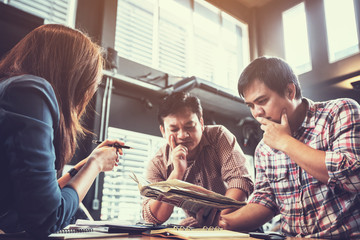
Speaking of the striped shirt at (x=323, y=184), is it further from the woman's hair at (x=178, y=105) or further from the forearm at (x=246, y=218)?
the woman's hair at (x=178, y=105)

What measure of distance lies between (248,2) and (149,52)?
263 cm

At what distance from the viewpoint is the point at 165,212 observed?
1.47 m

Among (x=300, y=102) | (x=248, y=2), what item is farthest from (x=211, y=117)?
(x=300, y=102)

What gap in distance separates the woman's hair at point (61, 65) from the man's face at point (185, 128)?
29.0 inches

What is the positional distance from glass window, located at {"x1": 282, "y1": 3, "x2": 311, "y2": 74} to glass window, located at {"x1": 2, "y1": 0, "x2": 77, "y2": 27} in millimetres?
3440

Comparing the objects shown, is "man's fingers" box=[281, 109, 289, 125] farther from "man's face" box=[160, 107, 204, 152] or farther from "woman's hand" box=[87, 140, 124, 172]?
"woman's hand" box=[87, 140, 124, 172]

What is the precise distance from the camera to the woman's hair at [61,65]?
3.15ft

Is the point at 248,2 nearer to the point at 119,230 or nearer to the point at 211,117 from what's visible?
the point at 211,117

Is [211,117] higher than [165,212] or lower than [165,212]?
higher

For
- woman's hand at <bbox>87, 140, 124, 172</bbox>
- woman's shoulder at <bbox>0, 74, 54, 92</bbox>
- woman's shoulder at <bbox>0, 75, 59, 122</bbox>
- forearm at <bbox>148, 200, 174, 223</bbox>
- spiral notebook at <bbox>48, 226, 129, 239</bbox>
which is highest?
woman's shoulder at <bbox>0, 74, 54, 92</bbox>

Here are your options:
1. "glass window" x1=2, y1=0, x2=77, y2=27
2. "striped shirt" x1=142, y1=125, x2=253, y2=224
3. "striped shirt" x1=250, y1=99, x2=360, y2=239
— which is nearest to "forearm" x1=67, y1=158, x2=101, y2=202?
"striped shirt" x1=142, y1=125, x2=253, y2=224

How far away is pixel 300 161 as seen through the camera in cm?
117

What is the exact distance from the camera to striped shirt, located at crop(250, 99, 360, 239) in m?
1.12

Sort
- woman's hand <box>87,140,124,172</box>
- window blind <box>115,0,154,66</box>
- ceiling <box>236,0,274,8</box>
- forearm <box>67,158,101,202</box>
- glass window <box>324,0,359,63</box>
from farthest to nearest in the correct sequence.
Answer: ceiling <box>236,0,274,8</box> → glass window <box>324,0,359,63</box> → window blind <box>115,0,154,66</box> → woman's hand <box>87,140,124,172</box> → forearm <box>67,158,101,202</box>
